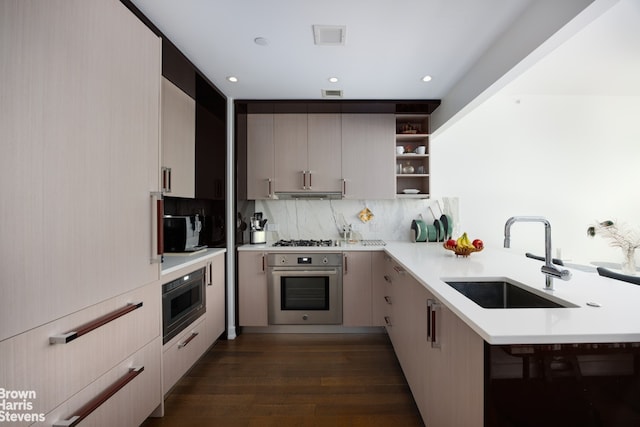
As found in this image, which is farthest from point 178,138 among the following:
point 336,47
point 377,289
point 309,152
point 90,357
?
point 377,289

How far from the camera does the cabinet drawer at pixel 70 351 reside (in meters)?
0.90

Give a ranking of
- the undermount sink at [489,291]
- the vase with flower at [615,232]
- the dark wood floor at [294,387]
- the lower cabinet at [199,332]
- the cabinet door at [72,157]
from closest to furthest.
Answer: the cabinet door at [72,157]
the undermount sink at [489,291]
the dark wood floor at [294,387]
the lower cabinet at [199,332]
the vase with flower at [615,232]

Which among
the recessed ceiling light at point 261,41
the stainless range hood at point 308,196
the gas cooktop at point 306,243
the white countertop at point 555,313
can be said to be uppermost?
the recessed ceiling light at point 261,41

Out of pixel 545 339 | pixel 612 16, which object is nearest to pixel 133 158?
pixel 545 339

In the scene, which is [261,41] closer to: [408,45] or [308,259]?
[408,45]

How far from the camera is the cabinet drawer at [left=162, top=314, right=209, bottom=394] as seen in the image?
5.84ft

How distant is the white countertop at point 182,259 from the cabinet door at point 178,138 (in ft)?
1.77

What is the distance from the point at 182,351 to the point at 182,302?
0.35 meters

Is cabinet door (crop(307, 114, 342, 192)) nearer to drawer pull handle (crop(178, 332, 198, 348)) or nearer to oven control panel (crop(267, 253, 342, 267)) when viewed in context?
oven control panel (crop(267, 253, 342, 267))

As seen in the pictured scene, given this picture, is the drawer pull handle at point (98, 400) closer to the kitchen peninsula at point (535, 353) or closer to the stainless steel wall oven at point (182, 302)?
the stainless steel wall oven at point (182, 302)

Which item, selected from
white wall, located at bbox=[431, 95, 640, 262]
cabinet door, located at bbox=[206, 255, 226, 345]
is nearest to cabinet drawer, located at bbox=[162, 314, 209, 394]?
cabinet door, located at bbox=[206, 255, 226, 345]

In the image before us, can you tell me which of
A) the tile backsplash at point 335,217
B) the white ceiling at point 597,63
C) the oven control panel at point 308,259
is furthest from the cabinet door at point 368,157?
the white ceiling at point 597,63

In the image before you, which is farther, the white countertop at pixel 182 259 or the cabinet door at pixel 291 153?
the cabinet door at pixel 291 153

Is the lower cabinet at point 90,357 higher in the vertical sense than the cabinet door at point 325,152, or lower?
lower
